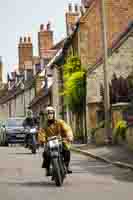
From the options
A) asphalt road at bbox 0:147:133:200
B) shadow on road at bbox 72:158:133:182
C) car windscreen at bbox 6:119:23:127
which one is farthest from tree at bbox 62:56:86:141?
asphalt road at bbox 0:147:133:200

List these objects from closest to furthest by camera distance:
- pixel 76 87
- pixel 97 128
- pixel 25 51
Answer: pixel 97 128 → pixel 76 87 → pixel 25 51

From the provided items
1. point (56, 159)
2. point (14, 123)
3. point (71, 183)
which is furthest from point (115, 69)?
point (56, 159)

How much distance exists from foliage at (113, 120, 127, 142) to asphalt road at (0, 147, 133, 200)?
6.34 m

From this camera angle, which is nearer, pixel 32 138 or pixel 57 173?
pixel 57 173

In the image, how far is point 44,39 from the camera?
6506cm

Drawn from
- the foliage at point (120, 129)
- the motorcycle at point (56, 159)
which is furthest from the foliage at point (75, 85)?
the motorcycle at point (56, 159)

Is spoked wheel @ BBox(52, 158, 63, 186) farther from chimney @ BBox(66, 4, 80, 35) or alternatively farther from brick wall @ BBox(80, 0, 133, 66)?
chimney @ BBox(66, 4, 80, 35)

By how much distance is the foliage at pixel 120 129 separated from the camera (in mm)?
25703

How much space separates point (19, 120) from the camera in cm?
3728

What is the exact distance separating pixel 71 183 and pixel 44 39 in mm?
52040

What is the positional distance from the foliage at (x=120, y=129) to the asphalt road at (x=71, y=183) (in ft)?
20.8

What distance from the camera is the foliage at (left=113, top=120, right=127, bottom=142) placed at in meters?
25.7

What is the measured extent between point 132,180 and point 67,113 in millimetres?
34250

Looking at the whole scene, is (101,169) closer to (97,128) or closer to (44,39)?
(97,128)
